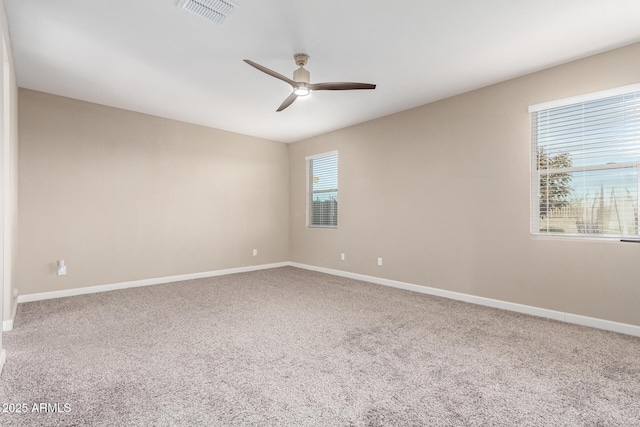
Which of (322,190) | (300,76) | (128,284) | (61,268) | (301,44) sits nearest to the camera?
(301,44)

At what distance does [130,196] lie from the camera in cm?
470

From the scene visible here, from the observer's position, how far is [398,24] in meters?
2.58

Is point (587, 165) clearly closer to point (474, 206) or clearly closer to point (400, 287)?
point (474, 206)

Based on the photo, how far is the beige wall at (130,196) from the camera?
157 inches

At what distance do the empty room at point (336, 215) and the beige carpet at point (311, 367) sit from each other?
20 mm

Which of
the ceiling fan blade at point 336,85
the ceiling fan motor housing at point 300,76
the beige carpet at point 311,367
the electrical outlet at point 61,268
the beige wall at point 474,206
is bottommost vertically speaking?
the beige carpet at point 311,367

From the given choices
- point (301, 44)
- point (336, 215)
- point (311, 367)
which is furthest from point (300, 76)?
point (336, 215)

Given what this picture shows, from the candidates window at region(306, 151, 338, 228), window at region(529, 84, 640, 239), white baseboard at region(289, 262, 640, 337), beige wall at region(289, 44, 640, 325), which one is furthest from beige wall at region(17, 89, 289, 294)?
window at region(529, 84, 640, 239)

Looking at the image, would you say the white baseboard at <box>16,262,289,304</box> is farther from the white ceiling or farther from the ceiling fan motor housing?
the ceiling fan motor housing

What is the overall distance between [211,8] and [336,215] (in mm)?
3901

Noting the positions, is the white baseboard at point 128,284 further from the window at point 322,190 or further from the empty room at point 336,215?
the window at point 322,190

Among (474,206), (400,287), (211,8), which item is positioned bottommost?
(400,287)

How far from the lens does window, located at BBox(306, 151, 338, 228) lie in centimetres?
582

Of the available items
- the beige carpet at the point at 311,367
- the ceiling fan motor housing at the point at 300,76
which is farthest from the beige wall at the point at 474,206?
the ceiling fan motor housing at the point at 300,76
